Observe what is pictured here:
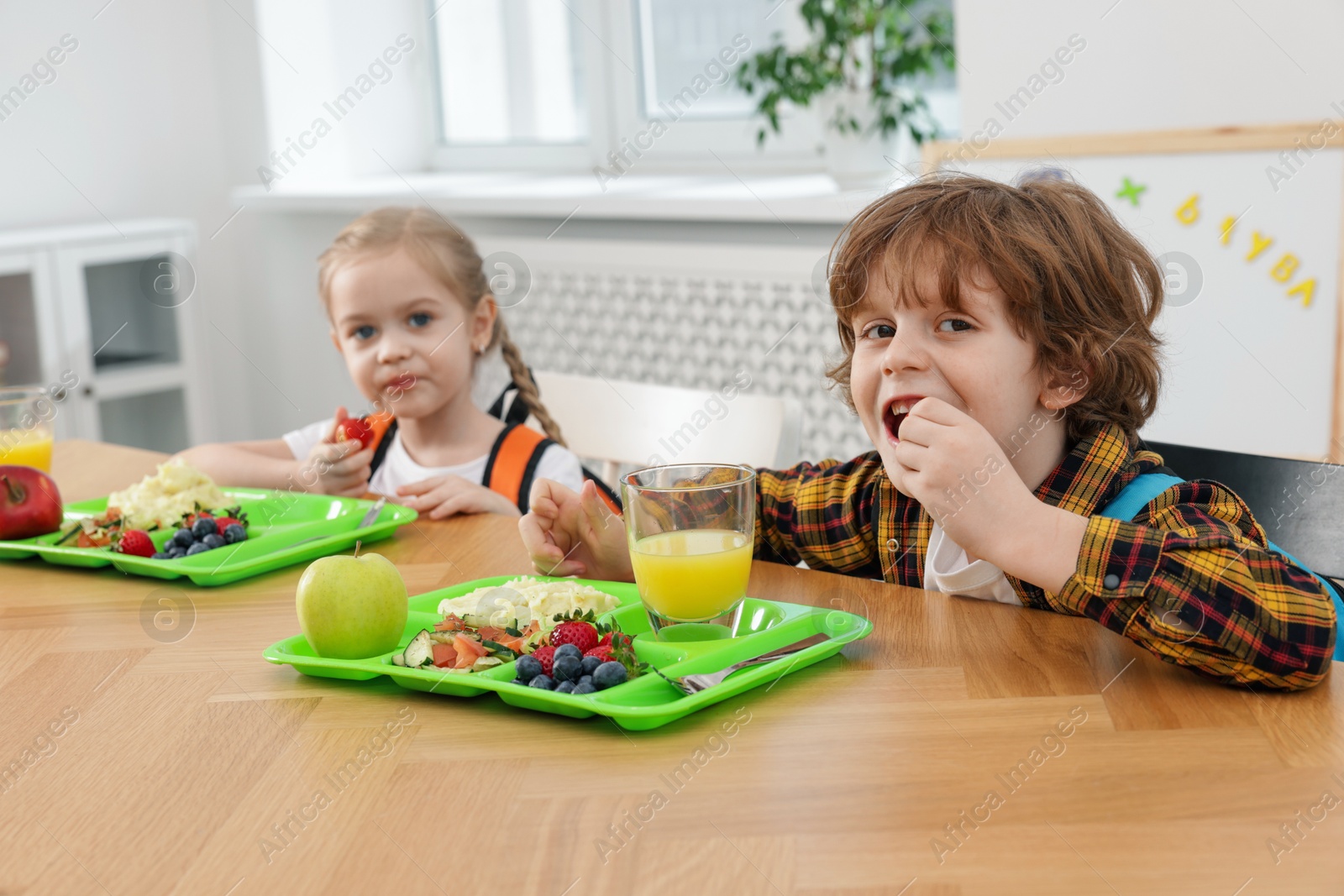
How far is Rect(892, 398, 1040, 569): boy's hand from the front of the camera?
89cm

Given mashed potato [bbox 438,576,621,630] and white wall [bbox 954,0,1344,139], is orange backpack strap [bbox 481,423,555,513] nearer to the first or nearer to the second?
mashed potato [bbox 438,576,621,630]

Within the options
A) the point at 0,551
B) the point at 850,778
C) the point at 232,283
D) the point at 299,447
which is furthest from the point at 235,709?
the point at 232,283

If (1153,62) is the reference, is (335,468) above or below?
below

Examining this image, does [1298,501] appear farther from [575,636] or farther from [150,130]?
[150,130]

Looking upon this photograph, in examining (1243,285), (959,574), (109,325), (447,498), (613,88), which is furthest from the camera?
(109,325)

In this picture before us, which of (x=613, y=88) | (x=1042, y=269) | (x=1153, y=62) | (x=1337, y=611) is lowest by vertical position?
(x=1337, y=611)

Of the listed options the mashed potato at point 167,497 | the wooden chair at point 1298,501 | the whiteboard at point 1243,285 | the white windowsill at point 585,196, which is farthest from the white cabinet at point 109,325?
the wooden chair at point 1298,501

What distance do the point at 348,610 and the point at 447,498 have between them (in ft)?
1.68

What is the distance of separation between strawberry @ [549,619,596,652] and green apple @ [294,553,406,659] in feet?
0.42

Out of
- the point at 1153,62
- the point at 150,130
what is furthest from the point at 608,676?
the point at 150,130

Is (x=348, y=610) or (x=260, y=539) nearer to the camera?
(x=348, y=610)

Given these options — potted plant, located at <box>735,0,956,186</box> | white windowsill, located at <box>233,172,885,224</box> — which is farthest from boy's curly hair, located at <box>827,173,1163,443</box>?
potted plant, located at <box>735,0,956,186</box>

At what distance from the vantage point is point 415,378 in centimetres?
167

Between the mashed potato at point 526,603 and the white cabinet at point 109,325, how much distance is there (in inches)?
106
